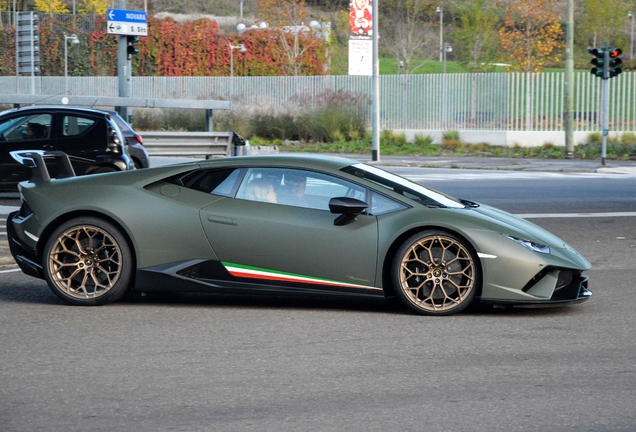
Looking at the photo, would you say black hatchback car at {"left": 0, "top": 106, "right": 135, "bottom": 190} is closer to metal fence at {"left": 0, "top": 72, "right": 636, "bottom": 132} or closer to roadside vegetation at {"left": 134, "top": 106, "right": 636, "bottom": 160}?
metal fence at {"left": 0, "top": 72, "right": 636, "bottom": 132}

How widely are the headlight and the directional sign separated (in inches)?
697

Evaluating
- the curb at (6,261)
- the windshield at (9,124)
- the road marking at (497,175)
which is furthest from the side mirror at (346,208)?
the road marking at (497,175)

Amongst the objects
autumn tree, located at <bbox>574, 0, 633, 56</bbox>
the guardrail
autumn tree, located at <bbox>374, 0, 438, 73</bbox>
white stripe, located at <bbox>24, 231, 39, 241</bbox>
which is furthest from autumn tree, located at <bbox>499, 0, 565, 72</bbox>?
white stripe, located at <bbox>24, 231, 39, 241</bbox>

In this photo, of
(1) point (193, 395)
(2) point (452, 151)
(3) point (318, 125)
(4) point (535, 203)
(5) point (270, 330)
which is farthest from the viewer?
(3) point (318, 125)

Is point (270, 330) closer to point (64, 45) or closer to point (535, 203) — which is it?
point (535, 203)

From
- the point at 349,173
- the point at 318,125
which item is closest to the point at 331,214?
the point at 349,173

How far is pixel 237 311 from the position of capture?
→ 722 centimetres

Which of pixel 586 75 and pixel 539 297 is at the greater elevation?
pixel 586 75

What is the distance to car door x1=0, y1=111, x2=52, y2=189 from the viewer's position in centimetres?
1514

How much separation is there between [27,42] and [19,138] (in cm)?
487

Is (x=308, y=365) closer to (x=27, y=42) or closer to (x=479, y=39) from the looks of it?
(x=27, y=42)

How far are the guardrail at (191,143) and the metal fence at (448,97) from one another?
1016 cm

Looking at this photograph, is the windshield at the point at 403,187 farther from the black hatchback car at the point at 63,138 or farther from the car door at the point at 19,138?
the car door at the point at 19,138

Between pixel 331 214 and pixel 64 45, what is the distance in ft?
196
